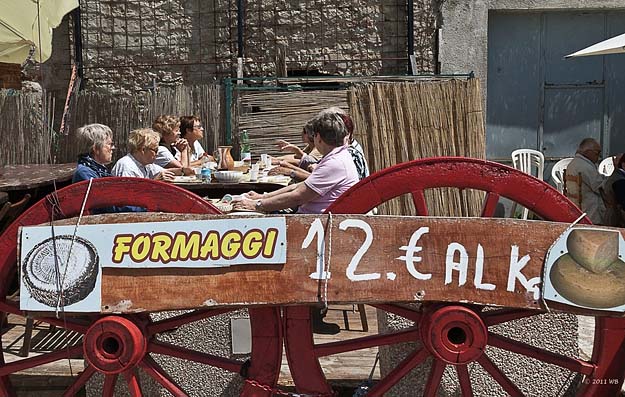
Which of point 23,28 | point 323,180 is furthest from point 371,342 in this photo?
point 23,28

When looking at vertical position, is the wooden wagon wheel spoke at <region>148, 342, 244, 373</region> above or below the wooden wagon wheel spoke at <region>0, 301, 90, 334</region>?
below

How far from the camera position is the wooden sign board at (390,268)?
2.82m

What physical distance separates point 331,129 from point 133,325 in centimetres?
185

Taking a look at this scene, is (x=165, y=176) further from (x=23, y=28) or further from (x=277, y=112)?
(x=277, y=112)

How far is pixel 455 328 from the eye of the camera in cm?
290

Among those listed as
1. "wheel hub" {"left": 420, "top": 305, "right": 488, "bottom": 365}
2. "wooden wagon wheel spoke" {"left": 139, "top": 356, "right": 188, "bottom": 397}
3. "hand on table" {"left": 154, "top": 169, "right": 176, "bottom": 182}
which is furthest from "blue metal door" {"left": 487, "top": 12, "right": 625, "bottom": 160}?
"wooden wagon wheel spoke" {"left": 139, "top": 356, "right": 188, "bottom": 397}

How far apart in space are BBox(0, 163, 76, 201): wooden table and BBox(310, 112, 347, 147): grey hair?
224cm

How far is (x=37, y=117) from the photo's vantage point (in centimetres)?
927

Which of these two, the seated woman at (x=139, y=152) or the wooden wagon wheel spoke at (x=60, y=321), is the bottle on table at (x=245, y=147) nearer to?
the seated woman at (x=139, y=152)

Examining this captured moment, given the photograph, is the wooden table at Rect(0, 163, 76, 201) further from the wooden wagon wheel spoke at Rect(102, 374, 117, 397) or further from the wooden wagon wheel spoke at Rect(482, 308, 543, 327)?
the wooden wagon wheel spoke at Rect(482, 308, 543, 327)

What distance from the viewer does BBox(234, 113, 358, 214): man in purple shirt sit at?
4.21 meters

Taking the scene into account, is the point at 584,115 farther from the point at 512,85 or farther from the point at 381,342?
the point at 381,342

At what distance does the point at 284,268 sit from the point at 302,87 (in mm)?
6374

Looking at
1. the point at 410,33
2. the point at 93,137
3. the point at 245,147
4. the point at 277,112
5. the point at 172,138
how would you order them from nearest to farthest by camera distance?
the point at 93,137 < the point at 172,138 < the point at 245,147 < the point at 277,112 < the point at 410,33
